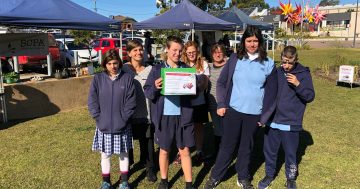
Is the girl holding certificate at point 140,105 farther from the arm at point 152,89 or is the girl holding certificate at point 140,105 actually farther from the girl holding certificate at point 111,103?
the arm at point 152,89

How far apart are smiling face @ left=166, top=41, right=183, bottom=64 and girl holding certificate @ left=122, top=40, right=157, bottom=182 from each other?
1.94 feet

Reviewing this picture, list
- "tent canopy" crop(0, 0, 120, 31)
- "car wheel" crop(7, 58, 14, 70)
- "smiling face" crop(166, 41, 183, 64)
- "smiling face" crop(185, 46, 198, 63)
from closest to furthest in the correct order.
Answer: "smiling face" crop(166, 41, 183, 64)
"smiling face" crop(185, 46, 198, 63)
"tent canopy" crop(0, 0, 120, 31)
"car wheel" crop(7, 58, 14, 70)

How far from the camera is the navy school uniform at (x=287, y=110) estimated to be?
369 centimetres

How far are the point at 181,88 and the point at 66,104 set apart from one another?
5184mm

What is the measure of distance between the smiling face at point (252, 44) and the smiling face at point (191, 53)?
74cm

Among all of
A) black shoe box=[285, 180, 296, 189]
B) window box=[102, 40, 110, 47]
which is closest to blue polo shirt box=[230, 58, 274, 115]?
black shoe box=[285, 180, 296, 189]

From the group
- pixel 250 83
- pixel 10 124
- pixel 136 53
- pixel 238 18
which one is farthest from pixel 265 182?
pixel 238 18

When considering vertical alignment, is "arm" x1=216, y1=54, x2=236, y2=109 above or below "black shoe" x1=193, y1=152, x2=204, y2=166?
above

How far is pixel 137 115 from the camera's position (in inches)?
161

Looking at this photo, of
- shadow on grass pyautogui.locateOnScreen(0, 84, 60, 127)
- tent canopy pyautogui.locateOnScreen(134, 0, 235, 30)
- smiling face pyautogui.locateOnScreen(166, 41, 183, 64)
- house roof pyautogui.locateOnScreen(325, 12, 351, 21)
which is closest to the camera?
smiling face pyautogui.locateOnScreen(166, 41, 183, 64)

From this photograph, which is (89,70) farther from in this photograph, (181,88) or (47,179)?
(181,88)

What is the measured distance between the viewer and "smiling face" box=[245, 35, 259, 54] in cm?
356

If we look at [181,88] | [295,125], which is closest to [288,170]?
[295,125]

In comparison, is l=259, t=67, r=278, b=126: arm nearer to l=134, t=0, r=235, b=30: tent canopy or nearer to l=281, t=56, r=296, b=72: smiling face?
l=281, t=56, r=296, b=72: smiling face
